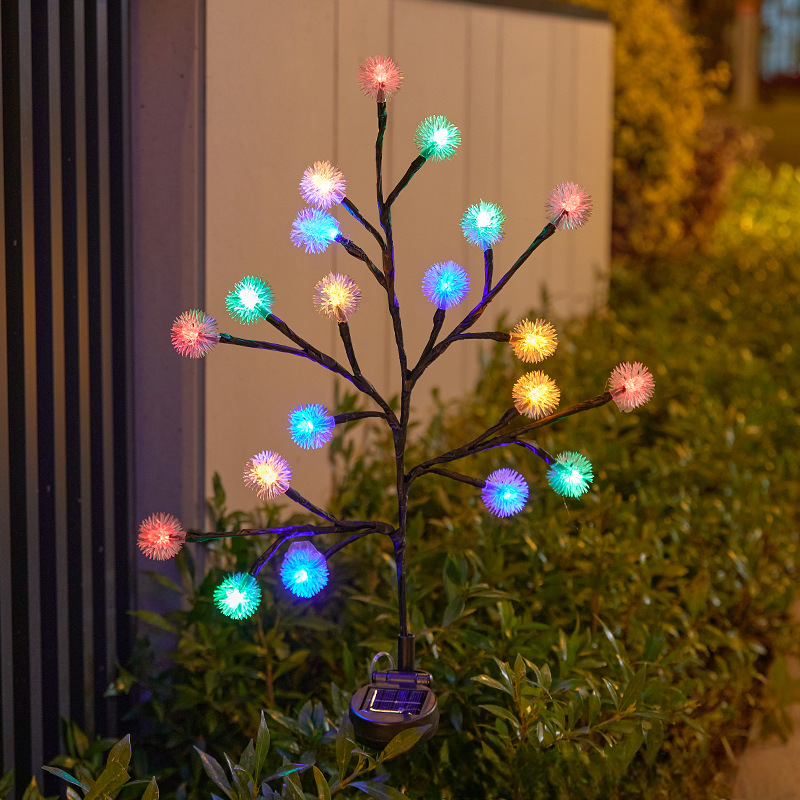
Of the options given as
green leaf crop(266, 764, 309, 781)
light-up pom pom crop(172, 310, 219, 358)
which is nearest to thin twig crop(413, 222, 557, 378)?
light-up pom pom crop(172, 310, 219, 358)

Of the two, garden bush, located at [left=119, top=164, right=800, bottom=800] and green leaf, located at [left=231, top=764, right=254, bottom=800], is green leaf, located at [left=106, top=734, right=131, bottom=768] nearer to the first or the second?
green leaf, located at [left=231, top=764, right=254, bottom=800]

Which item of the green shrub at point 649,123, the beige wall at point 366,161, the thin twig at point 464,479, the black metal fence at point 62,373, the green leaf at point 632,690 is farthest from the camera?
the green shrub at point 649,123

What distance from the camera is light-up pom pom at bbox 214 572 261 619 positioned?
1606 mm

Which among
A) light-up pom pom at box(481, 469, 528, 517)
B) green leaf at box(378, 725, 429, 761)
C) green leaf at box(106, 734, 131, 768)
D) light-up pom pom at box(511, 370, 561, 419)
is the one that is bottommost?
green leaf at box(106, 734, 131, 768)

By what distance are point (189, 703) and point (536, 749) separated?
0.77 meters

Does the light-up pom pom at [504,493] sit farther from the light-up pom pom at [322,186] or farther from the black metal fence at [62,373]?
the black metal fence at [62,373]

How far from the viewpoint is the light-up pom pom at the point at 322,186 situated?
164 cm

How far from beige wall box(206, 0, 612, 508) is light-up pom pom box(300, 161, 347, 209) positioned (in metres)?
0.89

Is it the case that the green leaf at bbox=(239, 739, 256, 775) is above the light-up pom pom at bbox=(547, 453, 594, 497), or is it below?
below

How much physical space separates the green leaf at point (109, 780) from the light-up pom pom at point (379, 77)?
1.15 metres

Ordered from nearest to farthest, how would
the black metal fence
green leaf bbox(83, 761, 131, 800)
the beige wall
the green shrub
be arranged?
green leaf bbox(83, 761, 131, 800) < the black metal fence < the beige wall < the green shrub

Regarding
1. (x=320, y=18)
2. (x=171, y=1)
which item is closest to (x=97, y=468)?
(x=171, y=1)

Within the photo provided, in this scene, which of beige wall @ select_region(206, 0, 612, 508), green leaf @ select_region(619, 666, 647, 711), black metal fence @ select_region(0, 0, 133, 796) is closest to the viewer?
green leaf @ select_region(619, 666, 647, 711)

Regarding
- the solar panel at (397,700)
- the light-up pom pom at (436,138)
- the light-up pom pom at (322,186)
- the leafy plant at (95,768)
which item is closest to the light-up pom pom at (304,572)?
the solar panel at (397,700)
